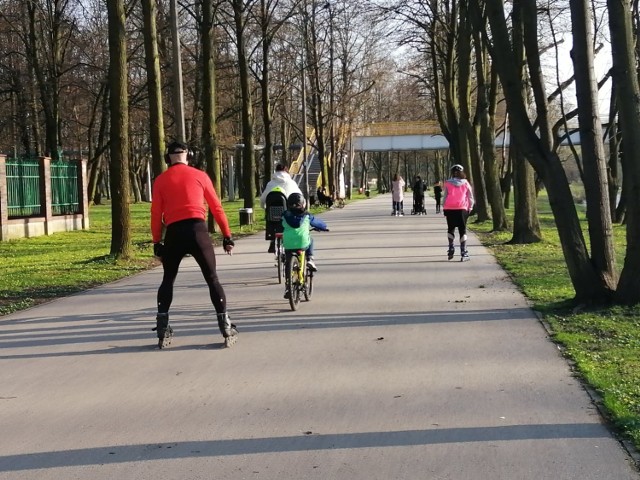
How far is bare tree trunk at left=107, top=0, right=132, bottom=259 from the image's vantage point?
17.3 m

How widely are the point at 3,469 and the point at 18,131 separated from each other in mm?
42140

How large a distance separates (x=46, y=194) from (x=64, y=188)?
2.13 metres

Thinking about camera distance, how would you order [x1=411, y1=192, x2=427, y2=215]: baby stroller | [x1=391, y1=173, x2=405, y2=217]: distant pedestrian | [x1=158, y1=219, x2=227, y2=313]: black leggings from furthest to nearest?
[x1=411, y1=192, x2=427, y2=215]: baby stroller, [x1=391, y1=173, x2=405, y2=217]: distant pedestrian, [x1=158, y1=219, x2=227, y2=313]: black leggings

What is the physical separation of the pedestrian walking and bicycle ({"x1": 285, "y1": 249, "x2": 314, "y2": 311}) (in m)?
1.91

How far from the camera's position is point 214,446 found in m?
5.07

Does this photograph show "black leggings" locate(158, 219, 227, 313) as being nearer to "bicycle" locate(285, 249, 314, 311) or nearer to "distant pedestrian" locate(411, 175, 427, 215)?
"bicycle" locate(285, 249, 314, 311)

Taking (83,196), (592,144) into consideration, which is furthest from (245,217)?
(592,144)

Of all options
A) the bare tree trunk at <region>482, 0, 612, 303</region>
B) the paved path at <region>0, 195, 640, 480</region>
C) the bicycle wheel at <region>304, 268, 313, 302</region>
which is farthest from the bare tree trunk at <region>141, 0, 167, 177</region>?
the bare tree trunk at <region>482, 0, 612, 303</region>

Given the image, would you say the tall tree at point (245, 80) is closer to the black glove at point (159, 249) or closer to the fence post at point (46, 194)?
the fence post at point (46, 194)

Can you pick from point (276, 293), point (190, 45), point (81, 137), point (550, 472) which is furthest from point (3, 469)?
point (81, 137)

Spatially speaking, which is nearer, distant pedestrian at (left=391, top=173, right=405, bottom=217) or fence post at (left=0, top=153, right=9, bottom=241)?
fence post at (left=0, top=153, right=9, bottom=241)

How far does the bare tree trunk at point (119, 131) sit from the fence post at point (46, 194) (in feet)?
36.2

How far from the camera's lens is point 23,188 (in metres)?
26.7

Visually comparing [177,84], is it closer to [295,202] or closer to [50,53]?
[295,202]
